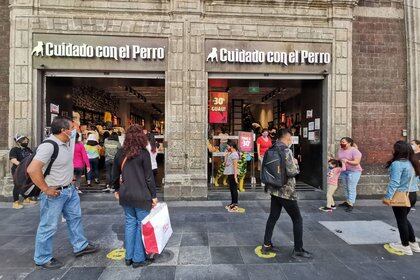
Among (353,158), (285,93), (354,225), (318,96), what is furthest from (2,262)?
(285,93)

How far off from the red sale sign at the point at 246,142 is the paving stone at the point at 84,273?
5.79 metres

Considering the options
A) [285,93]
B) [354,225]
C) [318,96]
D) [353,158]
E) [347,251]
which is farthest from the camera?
[285,93]

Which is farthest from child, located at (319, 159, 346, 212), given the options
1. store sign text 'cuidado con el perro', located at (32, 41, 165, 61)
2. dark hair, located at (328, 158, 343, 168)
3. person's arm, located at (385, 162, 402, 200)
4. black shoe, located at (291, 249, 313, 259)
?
store sign text 'cuidado con el perro', located at (32, 41, 165, 61)

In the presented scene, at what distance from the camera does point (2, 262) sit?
3.96m

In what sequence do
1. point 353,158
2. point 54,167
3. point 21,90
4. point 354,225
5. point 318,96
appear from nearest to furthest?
1. point 54,167
2. point 354,225
3. point 353,158
4. point 21,90
5. point 318,96

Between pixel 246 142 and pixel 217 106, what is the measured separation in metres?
1.94

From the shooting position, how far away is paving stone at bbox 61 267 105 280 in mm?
3561

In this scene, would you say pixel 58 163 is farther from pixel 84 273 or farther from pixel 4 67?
pixel 4 67

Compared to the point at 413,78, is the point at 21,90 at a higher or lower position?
lower

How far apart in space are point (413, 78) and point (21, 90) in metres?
10.8

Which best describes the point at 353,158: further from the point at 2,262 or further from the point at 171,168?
the point at 2,262

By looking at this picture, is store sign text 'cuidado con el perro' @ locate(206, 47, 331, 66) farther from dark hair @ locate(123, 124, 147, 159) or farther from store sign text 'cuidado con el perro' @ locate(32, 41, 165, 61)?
dark hair @ locate(123, 124, 147, 159)

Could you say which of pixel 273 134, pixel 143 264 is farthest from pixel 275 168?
pixel 273 134

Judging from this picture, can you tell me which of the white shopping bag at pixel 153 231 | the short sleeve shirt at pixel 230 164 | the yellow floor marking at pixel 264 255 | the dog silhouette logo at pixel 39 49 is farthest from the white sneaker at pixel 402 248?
the dog silhouette logo at pixel 39 49
